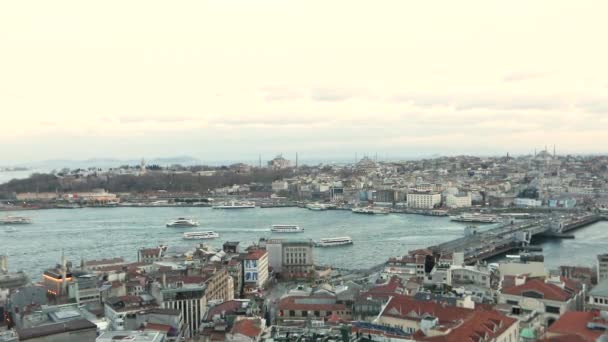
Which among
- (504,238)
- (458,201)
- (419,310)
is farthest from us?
(458,201)

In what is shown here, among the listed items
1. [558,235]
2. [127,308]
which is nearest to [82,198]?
[558,235]

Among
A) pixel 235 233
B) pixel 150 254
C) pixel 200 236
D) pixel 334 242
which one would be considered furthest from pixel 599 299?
pixel 235 233

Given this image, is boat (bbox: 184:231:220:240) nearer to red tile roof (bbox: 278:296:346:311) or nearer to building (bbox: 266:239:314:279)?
building (bbox: 266:239:314:279)

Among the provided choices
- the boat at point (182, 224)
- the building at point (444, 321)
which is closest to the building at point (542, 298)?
the building at point (444, 321)

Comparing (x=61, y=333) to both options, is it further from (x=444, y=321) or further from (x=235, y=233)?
(x=235, y=233)

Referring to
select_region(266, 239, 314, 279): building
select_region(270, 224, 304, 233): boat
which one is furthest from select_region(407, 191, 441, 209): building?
select_region(266, 239, 314, 279): building

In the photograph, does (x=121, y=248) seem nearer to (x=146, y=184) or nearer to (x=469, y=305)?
(x=469, y=305)
